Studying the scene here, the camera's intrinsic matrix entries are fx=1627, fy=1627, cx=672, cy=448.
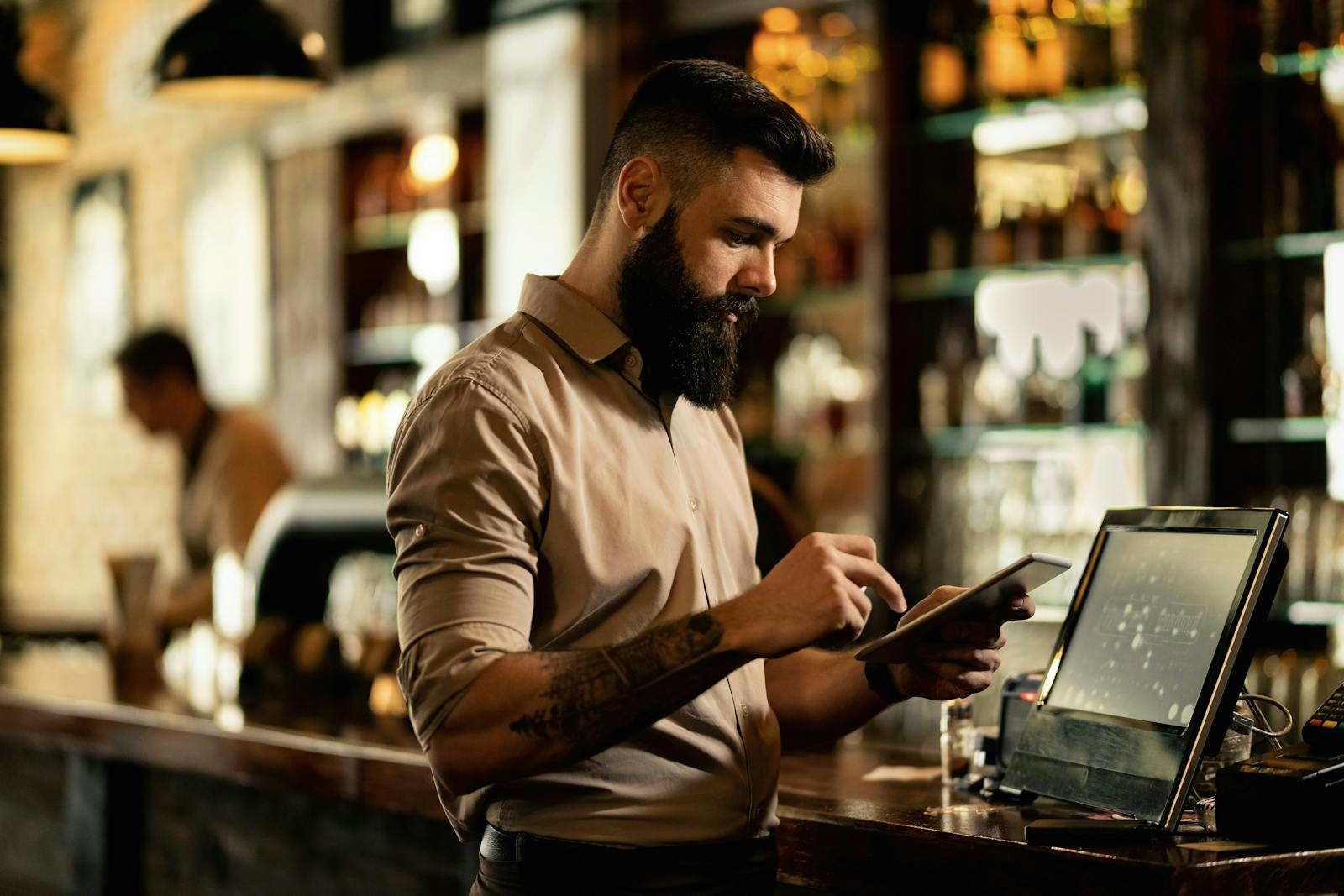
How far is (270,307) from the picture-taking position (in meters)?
7.55

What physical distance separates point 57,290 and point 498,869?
8370 millimetres

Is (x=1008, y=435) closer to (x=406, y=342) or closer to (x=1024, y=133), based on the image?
(x=1024, y=133)

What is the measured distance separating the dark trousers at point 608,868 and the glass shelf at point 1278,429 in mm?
2636

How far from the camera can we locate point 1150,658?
5.59 feet

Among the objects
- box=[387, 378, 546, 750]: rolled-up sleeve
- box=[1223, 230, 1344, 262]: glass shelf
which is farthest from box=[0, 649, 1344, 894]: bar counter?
box=[1223, 230, 1344, 262]: glass shelf

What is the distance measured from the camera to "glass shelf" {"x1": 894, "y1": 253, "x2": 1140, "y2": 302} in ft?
14.6

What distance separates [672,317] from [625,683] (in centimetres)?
43

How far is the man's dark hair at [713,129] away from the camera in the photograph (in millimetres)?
1709

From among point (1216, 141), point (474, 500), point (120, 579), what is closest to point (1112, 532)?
point (474, 500)

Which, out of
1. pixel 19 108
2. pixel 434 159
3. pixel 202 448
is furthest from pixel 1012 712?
pixel 434 159

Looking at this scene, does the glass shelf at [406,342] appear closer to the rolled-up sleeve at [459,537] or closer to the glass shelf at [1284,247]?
the glass shelf at [1284,247]

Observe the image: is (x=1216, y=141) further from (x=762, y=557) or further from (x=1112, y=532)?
(x=1112, y=532)

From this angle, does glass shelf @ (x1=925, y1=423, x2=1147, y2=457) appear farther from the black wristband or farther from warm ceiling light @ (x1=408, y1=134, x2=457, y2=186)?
warm ceiling light @ (x1=408, y1=134, x2=457, y2=186)

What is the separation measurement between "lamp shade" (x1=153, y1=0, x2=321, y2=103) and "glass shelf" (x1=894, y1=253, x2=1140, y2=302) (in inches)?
70.7
